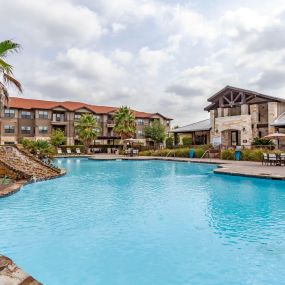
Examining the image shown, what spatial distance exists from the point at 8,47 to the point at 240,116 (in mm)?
28533

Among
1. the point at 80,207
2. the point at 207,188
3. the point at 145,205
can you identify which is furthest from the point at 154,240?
the point at 207,188

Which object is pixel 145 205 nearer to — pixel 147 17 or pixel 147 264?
pixel 147 264

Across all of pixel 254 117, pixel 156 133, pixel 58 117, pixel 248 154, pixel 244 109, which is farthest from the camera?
pixel 156 133

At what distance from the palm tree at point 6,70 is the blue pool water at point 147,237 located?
17.1 feet

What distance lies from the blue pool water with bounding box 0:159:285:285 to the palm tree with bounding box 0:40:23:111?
5.22 metres

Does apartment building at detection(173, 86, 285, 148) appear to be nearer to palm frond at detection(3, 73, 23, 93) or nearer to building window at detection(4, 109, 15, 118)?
palm frond at detection(3, 73, 23, 93)

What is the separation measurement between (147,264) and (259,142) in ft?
91.7

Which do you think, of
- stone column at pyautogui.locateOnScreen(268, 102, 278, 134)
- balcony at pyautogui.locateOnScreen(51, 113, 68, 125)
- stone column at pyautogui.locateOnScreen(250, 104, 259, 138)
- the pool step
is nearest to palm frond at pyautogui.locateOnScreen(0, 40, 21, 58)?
the pool step

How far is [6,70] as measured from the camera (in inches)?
493

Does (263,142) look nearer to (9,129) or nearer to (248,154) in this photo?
(248,154)

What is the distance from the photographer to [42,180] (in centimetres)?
1566

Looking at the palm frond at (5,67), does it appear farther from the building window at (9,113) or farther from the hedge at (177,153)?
the building window at (9,113)

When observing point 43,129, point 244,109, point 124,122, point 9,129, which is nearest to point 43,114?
point 43,129

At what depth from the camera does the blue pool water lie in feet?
16.0
